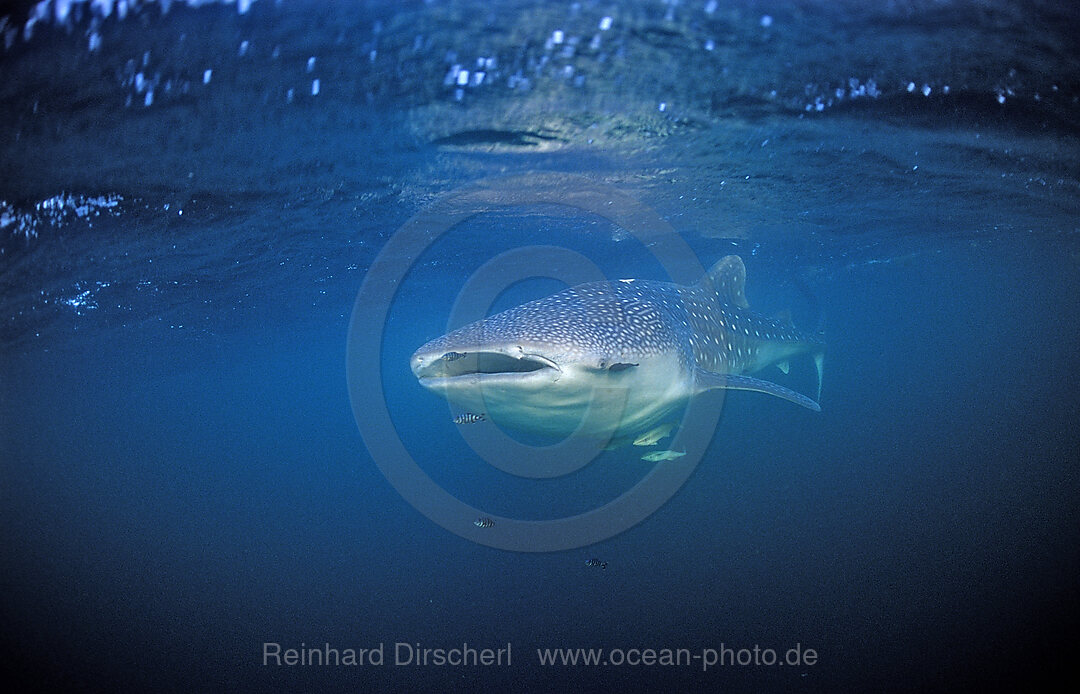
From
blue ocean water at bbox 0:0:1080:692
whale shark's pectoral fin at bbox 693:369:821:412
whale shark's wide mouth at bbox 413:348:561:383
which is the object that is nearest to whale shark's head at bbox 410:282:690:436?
whale shark's wide mouth at bbox 413:348:561:383

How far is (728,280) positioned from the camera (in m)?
8.08

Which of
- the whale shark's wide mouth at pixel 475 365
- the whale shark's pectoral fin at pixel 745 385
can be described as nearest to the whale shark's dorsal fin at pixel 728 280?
the whale shark's pectoral fin at pixel 745 385

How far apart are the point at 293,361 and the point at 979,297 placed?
74990 millimetres

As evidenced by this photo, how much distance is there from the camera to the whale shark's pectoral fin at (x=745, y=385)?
5398mm

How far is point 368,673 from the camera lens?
24.8 ft

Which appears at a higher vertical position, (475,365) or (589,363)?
(475,365)

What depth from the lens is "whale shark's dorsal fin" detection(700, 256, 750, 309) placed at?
776 centimetres

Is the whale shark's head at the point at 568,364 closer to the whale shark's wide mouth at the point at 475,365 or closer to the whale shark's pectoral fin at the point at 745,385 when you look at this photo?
the whale shark's wide mouth at the point at 475,365

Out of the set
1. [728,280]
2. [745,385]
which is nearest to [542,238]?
[728,280]

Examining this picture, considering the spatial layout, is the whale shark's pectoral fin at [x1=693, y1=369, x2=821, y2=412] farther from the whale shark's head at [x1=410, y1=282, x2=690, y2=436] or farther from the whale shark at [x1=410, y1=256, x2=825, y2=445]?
the whale shark's head at [x1=410, y1=282, x2=690, y2=436]

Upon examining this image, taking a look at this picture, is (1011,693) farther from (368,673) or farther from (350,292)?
(350,292)

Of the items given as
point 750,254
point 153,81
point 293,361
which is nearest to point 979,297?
point 750,254

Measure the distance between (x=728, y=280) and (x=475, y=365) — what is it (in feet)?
16.3

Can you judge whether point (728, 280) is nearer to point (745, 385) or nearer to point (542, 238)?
point (745, 385)
